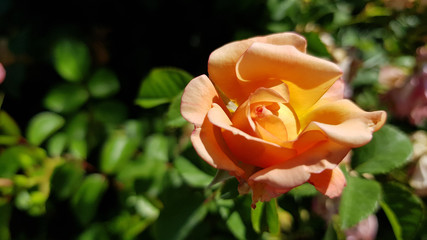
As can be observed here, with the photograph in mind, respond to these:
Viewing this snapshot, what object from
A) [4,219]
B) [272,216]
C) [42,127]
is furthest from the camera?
[42,127]

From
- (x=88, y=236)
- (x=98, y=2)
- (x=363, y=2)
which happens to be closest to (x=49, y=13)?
(x=98, y=2)

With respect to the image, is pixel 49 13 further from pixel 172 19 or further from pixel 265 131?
pixel 265 131

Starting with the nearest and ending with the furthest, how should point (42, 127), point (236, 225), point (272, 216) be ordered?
point (272, 216) → point (236, 225) → point (42, 127)

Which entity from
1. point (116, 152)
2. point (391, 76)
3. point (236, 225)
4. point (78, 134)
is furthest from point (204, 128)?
point (391, 76)

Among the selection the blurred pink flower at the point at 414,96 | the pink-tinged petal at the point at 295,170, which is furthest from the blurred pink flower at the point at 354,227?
the pink-tinged petal at the point at 295,170

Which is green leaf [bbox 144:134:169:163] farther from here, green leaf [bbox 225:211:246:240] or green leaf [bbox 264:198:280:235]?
green leaf [bbox 264:198:280:235]

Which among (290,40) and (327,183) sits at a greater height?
(290,40)

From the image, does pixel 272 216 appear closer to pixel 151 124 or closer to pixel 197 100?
pixel 197 100
